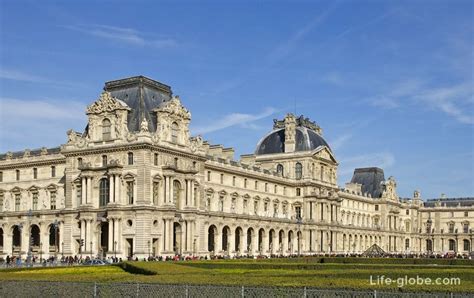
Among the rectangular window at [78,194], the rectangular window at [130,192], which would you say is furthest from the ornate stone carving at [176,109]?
the rectangular window at [78,194]

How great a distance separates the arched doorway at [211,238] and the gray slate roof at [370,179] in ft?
246

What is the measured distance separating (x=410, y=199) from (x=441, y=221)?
1050 centimetres

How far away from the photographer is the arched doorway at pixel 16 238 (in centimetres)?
9094

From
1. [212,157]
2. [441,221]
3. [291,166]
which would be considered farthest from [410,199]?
[212,157]

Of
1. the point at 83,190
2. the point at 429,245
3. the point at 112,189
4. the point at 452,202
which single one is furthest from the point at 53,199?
the point at 452,202

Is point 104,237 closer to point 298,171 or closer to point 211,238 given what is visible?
point 211,238

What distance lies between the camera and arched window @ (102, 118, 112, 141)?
7944 cm

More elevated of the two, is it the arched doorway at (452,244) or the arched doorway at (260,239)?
the arched doorway at (260,239)

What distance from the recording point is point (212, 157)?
314 ft

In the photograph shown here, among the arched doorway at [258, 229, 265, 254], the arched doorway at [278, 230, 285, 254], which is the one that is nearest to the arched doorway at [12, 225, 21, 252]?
the arched doorway at [258, 229, 265, 254]

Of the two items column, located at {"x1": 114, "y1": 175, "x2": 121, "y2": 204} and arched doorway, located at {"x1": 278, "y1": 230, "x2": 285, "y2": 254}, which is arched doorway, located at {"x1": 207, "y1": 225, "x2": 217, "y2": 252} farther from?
column, located at {"x1": 114, "y1": 175, "x2": 121, "y2": 204}

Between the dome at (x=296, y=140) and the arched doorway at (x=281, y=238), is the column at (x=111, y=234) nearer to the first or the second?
the arched doorway at (x=281, y=238)

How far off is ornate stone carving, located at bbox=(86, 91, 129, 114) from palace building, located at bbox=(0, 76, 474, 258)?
0.14 meters

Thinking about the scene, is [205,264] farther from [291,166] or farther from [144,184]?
[291,166]
